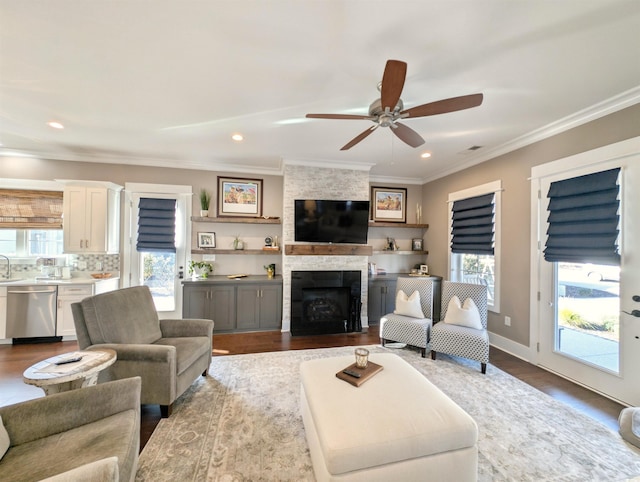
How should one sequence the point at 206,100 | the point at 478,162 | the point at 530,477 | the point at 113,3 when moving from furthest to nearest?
1. the point at 478,162
2. the point at 206,100
3. the point at 530,477
4. the point at 113,3

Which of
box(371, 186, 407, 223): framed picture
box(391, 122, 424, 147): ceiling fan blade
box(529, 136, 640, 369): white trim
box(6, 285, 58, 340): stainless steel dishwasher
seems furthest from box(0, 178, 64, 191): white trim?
box(529, 136, 640, 369): white trim

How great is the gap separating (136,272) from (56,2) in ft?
12.5

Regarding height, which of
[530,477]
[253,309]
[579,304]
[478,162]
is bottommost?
[530,477]

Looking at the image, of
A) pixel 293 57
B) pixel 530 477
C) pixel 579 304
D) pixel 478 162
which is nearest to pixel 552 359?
pixel 579 304

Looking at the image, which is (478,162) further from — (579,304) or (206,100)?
(206,100)

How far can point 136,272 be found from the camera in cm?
441

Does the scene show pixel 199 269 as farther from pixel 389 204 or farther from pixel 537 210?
pixel 537 210

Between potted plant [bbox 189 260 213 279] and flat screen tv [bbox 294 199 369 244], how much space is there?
1.64 metres

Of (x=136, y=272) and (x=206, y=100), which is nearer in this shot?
(x=206, y=100)

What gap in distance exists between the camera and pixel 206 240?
461 centimetres

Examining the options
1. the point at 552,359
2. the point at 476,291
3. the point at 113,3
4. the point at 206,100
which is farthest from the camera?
the point at 476,291

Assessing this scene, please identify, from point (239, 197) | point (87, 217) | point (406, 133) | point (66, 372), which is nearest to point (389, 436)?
point (66, 372)

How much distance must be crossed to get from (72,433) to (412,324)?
10.6ft

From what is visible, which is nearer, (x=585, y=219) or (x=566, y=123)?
(x=585, y=219)
